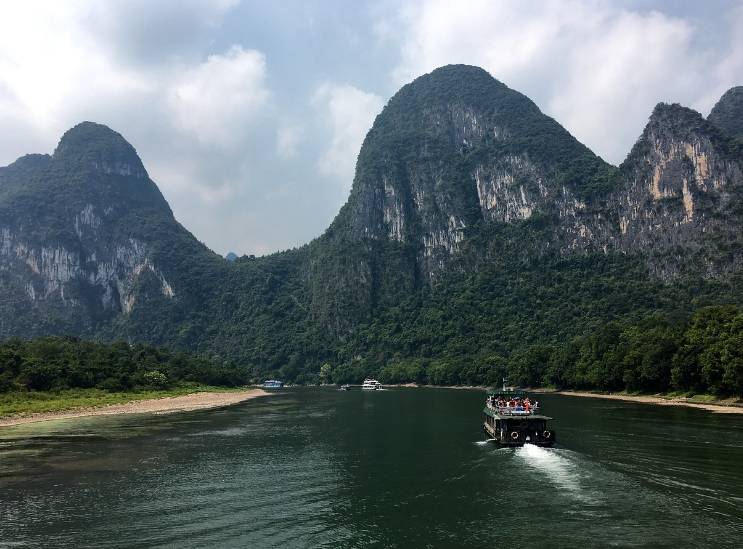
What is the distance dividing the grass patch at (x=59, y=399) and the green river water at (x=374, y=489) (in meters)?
16.1

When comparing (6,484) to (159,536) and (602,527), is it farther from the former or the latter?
(602,527)

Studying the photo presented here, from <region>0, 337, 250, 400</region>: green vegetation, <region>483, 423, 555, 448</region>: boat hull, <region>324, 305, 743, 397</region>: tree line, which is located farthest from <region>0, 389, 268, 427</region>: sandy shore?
<region>324, 305, 743, 397</region>: tree line

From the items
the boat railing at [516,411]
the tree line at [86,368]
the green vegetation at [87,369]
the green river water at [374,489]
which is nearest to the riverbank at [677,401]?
the green river water at [374,489]

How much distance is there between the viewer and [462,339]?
196 m

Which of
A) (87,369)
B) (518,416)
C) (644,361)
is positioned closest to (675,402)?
(644,361)

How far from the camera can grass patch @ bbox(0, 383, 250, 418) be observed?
6362 cm

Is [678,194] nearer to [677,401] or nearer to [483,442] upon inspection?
[677,401]

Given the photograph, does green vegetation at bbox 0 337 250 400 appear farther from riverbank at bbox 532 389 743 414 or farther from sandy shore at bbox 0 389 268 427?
riverbank at bbox 532 389 743 414

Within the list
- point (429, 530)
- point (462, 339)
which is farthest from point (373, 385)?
point (429, 530)

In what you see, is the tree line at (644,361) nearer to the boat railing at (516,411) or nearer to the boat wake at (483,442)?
the boat railing at (516,411)

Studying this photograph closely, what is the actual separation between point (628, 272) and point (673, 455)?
165 meters

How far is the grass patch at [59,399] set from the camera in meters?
63.6

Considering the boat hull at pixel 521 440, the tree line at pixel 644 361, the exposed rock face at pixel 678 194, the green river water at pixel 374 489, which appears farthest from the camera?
the exposed rock face at pixel 678 194

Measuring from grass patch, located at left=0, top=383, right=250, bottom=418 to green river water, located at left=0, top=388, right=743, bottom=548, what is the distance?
16063mm
